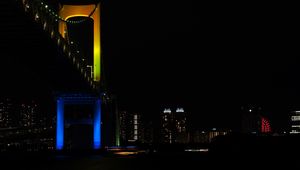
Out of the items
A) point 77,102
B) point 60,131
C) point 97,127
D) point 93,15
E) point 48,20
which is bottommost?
point 60,131

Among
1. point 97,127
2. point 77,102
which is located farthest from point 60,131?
point 97,127

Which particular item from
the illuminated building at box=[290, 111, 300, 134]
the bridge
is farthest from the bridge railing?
the illuminated building at box=[290, 111, 300, 134]

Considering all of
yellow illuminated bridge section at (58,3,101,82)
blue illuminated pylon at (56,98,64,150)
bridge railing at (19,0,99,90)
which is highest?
yellow illuminated bridge section at (58,3,101,82)

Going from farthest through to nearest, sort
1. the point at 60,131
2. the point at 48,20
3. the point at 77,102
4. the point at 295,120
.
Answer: the point at 295,120 < the point at 77,102 < the point at 60,131 < the point at 48,20

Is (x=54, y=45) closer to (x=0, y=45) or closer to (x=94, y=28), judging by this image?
(x=0, y=45)

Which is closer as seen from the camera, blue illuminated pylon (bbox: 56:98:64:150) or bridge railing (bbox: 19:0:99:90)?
bridge railing (bbox: 19:0:99:90)

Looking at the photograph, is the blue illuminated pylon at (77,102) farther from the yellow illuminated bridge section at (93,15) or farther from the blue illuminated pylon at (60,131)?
the yellow illuminated bridge section at (93,15)

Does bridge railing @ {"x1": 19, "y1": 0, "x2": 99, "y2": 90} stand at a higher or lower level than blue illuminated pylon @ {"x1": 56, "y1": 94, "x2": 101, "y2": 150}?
higher

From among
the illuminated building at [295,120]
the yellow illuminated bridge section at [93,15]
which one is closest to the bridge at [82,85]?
the yellow illuminated bridge section at [93,15]

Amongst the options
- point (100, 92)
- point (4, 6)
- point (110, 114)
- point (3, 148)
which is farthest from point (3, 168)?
point (110, 114)

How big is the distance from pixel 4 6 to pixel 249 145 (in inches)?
318

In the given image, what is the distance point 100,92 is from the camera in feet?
113

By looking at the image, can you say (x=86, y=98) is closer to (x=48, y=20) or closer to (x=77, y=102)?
(x=77, y=102)

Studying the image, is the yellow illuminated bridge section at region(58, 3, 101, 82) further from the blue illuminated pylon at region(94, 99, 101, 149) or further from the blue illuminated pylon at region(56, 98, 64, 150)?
the blue illuminated pylon at region(56, 98, 64, 150)
